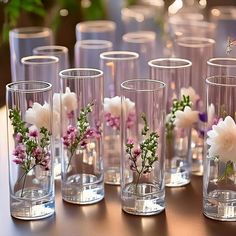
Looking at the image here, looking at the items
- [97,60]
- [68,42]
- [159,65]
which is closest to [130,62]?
[159,65]

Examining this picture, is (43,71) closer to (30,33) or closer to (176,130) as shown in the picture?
(176,130)

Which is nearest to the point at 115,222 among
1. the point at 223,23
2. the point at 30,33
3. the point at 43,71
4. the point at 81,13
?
the point at 43,71

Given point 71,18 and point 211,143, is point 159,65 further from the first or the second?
point 71,18

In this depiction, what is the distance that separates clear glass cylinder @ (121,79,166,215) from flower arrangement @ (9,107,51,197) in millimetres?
171

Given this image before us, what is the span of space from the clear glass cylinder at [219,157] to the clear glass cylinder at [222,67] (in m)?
0.13

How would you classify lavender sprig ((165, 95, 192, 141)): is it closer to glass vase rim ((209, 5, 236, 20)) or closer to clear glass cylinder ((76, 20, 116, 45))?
clear glass cylinder ((76, 20, 116, 45))

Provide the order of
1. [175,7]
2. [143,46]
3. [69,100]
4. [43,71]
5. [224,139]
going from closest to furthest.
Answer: [224,139] → [69,100] → [43,71] → [143,46] → [175,7]

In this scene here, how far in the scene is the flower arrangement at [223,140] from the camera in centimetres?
150

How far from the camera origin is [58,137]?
1784 mm

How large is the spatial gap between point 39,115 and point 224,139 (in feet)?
1.30

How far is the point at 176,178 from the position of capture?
1773mm

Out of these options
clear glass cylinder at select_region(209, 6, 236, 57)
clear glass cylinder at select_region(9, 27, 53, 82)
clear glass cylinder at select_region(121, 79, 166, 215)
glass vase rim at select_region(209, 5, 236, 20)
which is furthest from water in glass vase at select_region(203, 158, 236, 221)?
glass vase rim at select_region(209, 5, 236, 20)

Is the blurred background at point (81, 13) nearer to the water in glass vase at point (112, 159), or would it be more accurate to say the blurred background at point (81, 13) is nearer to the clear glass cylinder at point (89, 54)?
the clear glass cylinder at point (89, 54)

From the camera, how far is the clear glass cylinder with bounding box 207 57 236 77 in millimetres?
1717
